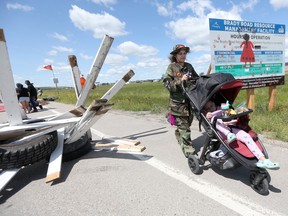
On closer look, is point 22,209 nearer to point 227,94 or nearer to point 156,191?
point 156,191

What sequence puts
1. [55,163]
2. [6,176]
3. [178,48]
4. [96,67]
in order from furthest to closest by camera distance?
1. [96,67]
2. [178,48]
3. [55,163]
4. [6,176]

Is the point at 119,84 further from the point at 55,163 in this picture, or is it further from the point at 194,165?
the point at 194,165

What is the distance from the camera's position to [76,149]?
436cm

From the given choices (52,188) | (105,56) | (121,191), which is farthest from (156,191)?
(105,56)

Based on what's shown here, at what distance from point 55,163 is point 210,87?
110 inches

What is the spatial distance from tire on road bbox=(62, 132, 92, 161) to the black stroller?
7.34ft

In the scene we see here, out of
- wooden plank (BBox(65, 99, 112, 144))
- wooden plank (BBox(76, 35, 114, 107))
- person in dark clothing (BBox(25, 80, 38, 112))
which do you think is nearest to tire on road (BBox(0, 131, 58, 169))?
wooden plank (BBox(65, 99, 112, 144))

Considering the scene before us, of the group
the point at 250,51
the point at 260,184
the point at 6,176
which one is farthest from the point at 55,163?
the point at 250,51

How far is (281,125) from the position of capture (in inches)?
210

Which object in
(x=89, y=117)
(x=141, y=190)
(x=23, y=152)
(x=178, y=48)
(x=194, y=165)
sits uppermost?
(x=178, y=48)

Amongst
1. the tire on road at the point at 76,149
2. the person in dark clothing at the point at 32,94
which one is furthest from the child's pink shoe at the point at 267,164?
the person in dark clothing at the point at 32,94

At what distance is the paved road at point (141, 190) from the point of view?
254 cm

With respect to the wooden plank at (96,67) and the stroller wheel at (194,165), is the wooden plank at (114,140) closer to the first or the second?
the wooden plank at (96,67)

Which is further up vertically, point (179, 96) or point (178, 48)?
point (178, 48)
